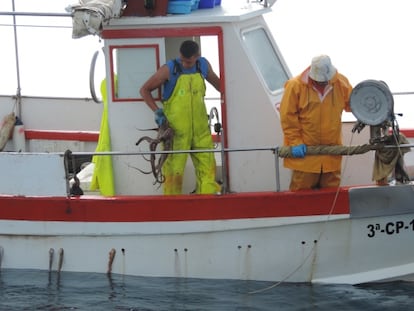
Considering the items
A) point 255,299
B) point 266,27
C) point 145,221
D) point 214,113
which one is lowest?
point 255,299

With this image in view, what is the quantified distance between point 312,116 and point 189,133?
1.25 meters

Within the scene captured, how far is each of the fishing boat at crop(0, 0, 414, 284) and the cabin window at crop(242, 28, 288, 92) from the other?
13mm

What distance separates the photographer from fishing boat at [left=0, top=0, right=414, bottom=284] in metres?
10.9

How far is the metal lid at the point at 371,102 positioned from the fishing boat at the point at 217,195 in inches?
0.4

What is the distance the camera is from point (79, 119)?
14.6m

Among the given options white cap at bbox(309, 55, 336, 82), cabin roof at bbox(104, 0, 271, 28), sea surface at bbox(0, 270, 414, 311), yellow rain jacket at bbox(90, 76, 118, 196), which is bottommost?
sea surface at bbox(0, 270, 414, 311)

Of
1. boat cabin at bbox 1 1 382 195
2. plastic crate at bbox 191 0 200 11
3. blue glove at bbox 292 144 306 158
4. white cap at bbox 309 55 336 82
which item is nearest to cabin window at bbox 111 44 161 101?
boat cabin at bbox 1 1 382 195

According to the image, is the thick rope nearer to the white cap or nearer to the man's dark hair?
the white cap

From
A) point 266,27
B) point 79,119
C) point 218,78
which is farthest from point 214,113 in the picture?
point 79,119

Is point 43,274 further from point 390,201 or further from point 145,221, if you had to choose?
point 390,201

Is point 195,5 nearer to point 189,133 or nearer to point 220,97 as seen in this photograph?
point 220,97

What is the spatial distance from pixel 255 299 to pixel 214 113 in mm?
1845

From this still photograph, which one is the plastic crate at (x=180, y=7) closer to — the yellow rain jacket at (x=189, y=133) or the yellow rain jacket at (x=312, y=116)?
the yellow rain jacket at (x=189, y=133)

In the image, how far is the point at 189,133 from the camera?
37.6 ft
